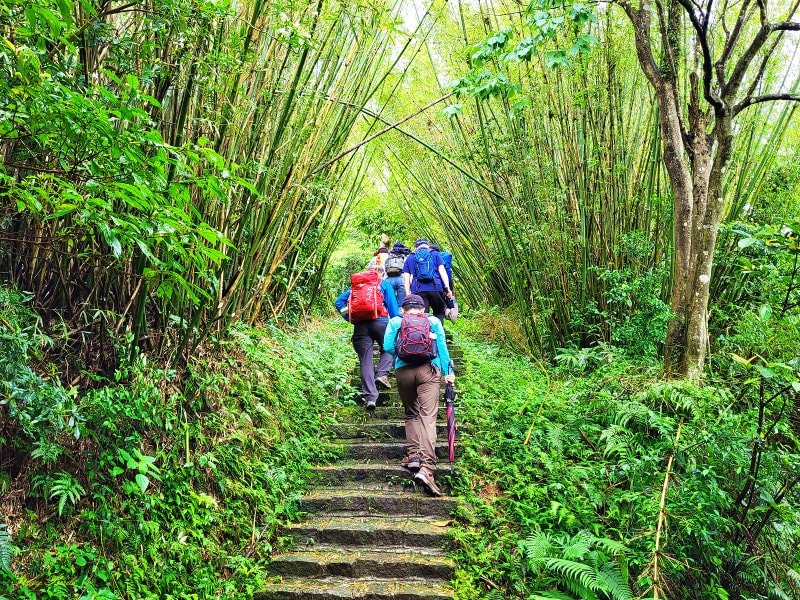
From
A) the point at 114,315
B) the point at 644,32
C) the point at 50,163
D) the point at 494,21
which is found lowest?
the point at 114,315

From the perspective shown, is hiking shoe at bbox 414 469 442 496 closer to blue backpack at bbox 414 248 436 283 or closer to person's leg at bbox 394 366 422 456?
person's leg at bbox 394 366 422 456

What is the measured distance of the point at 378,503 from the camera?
3.35 metres

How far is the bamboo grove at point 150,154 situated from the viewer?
1.61m

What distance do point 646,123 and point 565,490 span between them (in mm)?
3353

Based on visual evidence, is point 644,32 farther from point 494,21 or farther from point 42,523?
point 42,523

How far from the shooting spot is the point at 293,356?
477 cm

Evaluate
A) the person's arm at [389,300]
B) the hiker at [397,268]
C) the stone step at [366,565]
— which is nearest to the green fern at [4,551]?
the stone step at [366,565]

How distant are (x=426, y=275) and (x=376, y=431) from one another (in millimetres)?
1832

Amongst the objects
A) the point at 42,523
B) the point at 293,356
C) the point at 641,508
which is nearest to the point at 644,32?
the point at 641,508

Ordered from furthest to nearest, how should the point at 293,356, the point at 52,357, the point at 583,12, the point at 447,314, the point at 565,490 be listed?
the point at 447,314
the point at 293,356
the point at 565,490
the point at 583,12
the point at 52,357

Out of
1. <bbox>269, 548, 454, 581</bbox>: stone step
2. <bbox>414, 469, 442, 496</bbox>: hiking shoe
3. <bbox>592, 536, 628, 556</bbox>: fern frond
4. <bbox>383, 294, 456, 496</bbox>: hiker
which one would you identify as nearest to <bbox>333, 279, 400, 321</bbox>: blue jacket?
<bbox>383, 294, 456, 496</bbox>: hiker

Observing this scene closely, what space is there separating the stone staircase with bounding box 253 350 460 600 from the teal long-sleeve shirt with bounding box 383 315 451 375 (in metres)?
0.66

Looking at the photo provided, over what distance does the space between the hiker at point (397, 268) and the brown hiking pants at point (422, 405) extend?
204cm

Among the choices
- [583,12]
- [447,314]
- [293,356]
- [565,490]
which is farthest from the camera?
[447,314]
